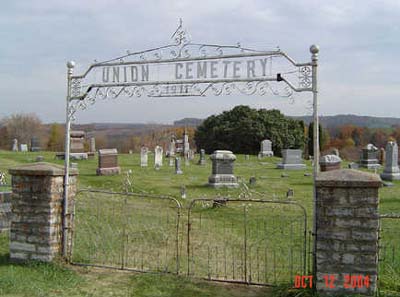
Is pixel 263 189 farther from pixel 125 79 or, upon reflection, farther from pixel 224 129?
pixel 224 129

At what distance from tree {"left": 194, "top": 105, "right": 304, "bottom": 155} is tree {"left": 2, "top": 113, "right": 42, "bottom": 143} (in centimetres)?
1829

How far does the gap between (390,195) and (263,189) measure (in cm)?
430

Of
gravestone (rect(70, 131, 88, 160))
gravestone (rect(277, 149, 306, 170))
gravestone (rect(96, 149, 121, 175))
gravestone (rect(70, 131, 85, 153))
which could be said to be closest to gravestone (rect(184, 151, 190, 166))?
gravestone (rect(277, 149, 306, 170))

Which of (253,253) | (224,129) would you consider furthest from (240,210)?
(224,129)

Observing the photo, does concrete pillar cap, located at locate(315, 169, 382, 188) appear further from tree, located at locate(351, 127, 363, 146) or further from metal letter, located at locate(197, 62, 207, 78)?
tree, located at locate(351, 127, 363, 146)

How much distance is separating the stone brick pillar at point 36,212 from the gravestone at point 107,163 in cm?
1213

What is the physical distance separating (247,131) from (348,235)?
3396cm

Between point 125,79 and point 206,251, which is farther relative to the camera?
point 206,251

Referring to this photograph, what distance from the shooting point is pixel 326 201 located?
5430mm

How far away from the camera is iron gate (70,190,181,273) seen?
7070mm

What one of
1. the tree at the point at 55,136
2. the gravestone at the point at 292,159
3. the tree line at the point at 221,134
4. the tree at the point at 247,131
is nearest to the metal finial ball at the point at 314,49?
the gravestone at the point at 292,159

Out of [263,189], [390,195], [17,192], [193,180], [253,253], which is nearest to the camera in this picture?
[17,192]

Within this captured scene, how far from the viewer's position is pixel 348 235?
5316 millimetres
